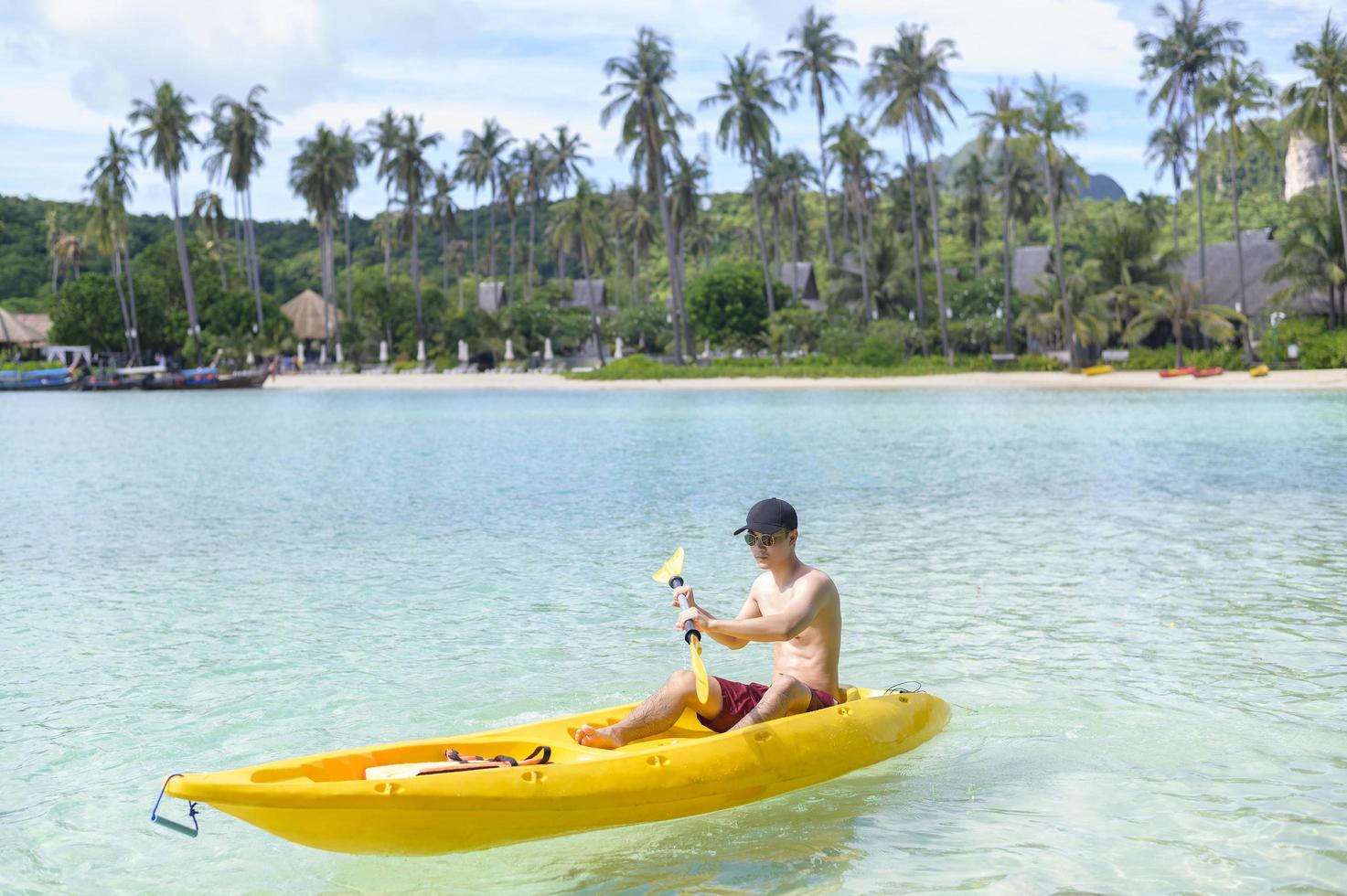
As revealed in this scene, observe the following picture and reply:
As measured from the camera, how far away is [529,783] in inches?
211

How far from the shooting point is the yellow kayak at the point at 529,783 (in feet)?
16.5

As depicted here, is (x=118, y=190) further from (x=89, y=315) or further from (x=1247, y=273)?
(x=1247, y=273)

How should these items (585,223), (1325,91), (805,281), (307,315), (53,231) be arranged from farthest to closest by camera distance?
(53,231)
(307,315)
(805,281)
(585,223)
(1325,91)

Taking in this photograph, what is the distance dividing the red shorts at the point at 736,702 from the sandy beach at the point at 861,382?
133ft

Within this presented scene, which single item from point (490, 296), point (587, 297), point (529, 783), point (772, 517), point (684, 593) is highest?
point (490, 296)

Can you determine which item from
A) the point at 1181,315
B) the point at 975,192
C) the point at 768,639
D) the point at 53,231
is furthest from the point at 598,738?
the point at 53,231

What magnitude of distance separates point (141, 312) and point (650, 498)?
62205 millimetres

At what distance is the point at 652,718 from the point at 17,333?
77798mm

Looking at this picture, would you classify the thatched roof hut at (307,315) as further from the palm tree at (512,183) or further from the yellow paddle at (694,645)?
the yellow paddle at (694,645)

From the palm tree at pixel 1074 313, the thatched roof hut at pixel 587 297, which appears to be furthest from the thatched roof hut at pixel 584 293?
the palm tree at pixel 1074 313

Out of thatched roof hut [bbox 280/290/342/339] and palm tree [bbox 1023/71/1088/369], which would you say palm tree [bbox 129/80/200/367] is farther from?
palm tree [bbox 1023/71/1088/369]

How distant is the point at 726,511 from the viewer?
17.4 meters

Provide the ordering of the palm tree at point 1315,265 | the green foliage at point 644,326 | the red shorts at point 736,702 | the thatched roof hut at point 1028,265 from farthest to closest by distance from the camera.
A: the green foliage at point 644,326 → the thatched roof hut at point 1028,265 → the palm tree at point 1315,265 → the red shorts at point 736,702

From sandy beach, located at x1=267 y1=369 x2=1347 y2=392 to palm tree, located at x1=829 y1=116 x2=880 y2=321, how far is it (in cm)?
959
